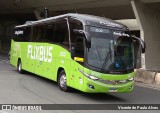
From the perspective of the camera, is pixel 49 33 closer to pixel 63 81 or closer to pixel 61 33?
pixel 61 33

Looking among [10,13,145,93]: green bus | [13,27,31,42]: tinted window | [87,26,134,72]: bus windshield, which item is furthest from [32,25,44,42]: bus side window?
[87,26,134,72]: bus windshield

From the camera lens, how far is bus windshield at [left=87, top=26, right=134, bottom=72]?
471 inches

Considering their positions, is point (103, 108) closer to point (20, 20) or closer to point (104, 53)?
point (104, 53)

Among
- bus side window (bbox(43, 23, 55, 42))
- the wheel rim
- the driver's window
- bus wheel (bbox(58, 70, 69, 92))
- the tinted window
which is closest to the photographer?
the driver's window

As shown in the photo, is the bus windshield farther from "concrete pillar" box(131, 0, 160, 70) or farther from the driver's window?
"concrete pillar" box(131, 0, 160, 70)

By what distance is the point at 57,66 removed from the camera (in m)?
14.4

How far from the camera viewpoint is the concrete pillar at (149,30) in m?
27.8

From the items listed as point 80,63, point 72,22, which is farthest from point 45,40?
point 80,63

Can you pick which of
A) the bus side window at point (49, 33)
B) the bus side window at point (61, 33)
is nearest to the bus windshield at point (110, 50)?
the bus side window at point (61, 33)

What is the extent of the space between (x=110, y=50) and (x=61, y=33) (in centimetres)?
282

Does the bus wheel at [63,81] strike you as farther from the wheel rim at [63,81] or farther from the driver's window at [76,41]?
the driver's window at [76,41]

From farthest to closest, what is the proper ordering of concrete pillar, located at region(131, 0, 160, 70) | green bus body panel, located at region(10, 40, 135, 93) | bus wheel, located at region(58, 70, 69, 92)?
concrete pillar, located at region(131, 0, 160, 70)
bus wheel, located at region(58, 70, 69, 92)
green bus body panel, located at region(10, 40, 135, 93)

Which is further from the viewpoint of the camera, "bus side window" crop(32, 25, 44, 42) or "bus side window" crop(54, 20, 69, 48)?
"bus side window" crop(32, 25, 44, 42)

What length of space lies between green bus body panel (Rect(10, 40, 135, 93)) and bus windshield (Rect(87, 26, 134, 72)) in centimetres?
32
